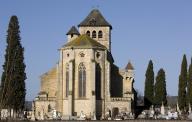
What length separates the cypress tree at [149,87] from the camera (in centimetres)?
9225

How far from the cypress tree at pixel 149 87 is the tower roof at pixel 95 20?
11339 mm

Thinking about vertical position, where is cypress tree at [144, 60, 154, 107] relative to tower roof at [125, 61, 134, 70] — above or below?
below

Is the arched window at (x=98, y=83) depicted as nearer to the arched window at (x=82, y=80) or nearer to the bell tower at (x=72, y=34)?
the arched window at (x=82, y=80)

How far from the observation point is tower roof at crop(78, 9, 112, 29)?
97312mm

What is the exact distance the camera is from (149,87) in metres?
92.8

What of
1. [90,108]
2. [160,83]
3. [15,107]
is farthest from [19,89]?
[160,83]

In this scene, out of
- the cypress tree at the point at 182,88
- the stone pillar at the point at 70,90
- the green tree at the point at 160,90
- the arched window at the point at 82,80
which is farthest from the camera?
the green tree at the point at 160,90

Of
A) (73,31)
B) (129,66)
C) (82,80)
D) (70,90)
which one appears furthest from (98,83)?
(73,31)

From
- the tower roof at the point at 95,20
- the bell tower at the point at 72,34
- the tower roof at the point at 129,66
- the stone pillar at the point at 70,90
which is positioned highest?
the tower roof at the point at 95,20

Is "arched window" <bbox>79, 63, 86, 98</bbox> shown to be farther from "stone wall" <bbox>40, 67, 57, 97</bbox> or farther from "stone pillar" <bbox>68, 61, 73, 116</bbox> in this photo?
"stone wall" <bbox>40, 67, 57, 97</bbox>

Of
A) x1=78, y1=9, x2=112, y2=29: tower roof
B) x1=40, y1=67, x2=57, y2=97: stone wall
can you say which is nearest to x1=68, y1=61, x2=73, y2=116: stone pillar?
x1=40, y1=67, x2=57, y2=97: stone wall

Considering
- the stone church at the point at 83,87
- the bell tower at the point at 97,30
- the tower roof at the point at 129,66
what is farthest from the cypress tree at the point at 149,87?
the bell tower at the point at 97,30

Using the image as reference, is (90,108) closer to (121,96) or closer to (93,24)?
(121,96)

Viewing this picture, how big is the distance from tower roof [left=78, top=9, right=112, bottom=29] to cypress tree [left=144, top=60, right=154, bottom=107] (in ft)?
37.2
